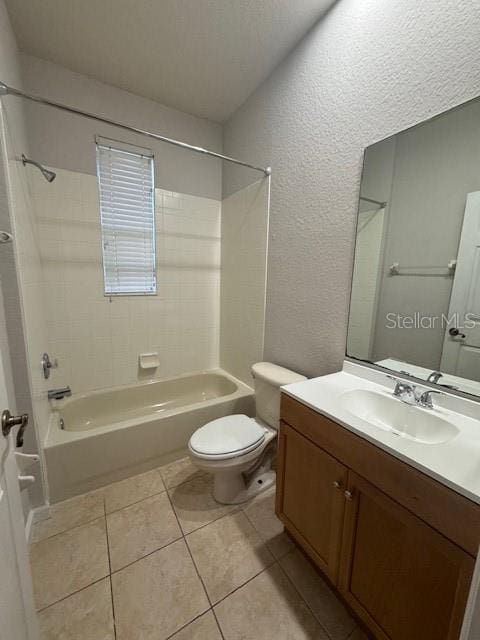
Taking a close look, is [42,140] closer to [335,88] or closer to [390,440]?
[335,88]

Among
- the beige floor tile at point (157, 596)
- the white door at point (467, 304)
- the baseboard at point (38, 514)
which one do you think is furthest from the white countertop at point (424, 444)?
the baseboard at point (38, 514)

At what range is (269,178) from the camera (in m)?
1.80

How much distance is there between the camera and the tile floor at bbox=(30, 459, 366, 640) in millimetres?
968

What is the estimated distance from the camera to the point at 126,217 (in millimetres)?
2066

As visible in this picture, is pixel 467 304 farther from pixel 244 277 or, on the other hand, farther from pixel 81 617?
pixel 81 617

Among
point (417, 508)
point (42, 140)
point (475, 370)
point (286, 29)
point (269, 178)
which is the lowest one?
point (417, 508)

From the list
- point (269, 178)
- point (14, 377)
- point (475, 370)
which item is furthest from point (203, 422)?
point (269, 178)

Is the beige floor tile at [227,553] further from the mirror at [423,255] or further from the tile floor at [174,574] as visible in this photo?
the mirror at [423,255]

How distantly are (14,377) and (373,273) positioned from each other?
5.86ft

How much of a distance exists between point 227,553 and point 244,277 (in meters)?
1.72

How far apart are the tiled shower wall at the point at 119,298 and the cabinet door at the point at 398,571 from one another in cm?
186

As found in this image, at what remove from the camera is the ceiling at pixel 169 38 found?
1.30 meters

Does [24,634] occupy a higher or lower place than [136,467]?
higher

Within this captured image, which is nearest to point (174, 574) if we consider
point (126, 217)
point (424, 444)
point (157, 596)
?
point (157, 596)
